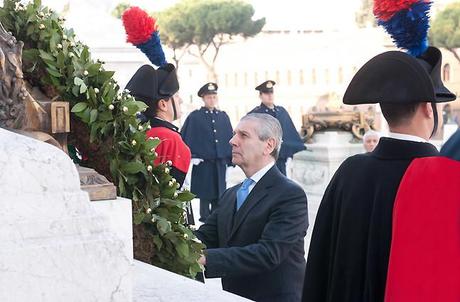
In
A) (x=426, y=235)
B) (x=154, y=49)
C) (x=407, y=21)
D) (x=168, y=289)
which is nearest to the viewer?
(x=426, y=235)

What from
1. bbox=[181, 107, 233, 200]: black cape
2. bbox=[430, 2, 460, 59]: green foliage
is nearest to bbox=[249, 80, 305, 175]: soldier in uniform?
bbox=[181, 107, 233, 200]: black cape

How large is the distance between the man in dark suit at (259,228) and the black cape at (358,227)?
62cm

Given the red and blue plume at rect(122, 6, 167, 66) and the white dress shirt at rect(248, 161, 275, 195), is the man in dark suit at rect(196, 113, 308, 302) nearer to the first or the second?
the white dress shirt at rect(248, 161, 275, 195)

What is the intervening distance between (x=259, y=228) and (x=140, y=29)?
1362mm

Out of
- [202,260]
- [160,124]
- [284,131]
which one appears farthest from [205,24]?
[202,260]

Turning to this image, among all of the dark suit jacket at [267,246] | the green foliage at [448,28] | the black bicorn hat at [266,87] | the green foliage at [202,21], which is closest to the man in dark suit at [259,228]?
the dark suit jacket at [267,246]

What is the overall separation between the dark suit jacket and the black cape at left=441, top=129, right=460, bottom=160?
52.6 inches

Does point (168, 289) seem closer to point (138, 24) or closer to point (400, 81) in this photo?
point (400, 81)

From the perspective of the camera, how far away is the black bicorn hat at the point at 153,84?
5168 millimetres

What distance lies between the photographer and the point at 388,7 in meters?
2.99

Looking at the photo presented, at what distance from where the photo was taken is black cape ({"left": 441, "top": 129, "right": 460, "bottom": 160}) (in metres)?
2.32

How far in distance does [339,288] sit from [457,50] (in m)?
51.3

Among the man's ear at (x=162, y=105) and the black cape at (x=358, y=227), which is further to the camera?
the man's ear at (x=162, y=105)

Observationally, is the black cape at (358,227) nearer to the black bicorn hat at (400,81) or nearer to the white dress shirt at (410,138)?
the white dress shirt at (410,138)
